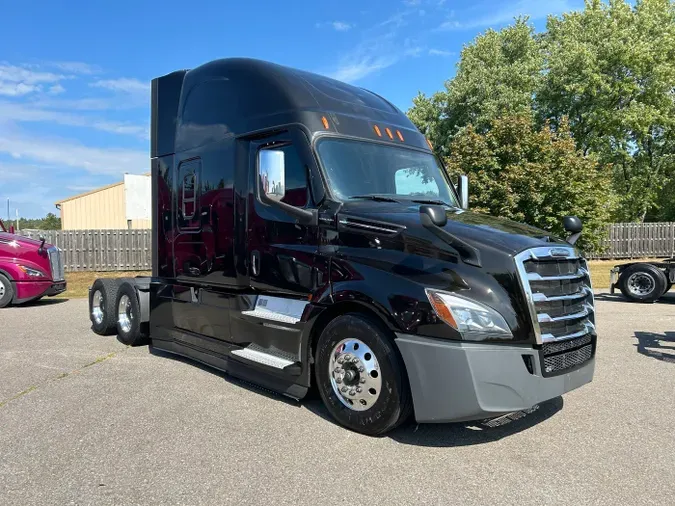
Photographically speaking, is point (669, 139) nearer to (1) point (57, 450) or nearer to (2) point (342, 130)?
(2) point (342, 130)

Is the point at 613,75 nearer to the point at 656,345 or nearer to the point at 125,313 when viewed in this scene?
the point at 656,345

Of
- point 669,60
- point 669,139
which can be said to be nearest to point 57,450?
point 669,60

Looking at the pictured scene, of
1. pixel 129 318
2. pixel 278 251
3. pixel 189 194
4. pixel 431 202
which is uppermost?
pixel 189 194

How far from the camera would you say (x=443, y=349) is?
3.66 metres

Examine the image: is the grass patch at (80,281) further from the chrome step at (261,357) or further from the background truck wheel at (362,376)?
the background truck wheel at (362,376)

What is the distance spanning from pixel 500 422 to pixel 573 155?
1597cm

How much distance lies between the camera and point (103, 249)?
2316 cm

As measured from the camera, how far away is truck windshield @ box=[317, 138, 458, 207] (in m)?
4.75

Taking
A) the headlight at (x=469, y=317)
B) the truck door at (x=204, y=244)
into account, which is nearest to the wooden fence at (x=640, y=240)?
the truck door at (x=204, y=244)

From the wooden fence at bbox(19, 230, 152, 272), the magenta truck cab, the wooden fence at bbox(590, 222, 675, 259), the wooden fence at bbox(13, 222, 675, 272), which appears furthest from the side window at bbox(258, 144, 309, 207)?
the wooden fence at bbox(590, 222, 675, 259)

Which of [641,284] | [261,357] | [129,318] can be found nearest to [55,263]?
[129,318]

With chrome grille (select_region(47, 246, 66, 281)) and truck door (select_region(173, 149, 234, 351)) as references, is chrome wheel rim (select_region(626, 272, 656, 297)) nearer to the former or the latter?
truck door (select_region(173, 149, 234, 351))

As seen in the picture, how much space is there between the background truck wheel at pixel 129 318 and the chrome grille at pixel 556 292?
17.1ft

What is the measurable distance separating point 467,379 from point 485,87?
2994cm
